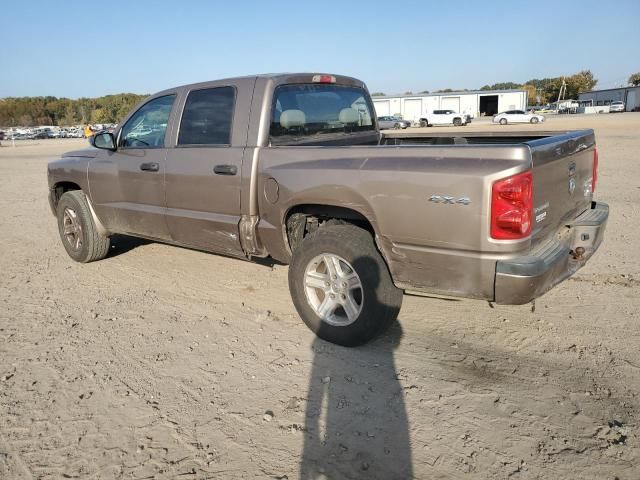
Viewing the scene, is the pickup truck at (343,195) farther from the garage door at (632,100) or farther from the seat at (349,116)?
the garage door at (632,100)

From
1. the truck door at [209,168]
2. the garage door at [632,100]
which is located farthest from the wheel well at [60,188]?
the garage door at [632,100]

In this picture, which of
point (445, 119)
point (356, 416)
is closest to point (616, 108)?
point (445, 119)

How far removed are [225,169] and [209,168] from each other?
21 cm

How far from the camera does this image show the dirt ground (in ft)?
8.32

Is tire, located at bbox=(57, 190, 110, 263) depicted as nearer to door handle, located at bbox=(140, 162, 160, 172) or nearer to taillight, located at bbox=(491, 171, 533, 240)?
door handle, located at bbox=(140, 162, 160, 172)

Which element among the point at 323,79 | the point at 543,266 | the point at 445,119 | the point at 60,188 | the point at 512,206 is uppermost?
the point at 445,119

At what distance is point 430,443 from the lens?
8.62 feet

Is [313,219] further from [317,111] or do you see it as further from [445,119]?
[445,119]

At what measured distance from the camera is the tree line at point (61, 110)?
90.4 meters

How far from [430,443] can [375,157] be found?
1736 millimetres

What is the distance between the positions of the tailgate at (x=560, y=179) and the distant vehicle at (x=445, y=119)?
1724 inches

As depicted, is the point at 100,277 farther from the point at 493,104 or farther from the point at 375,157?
the point at 493,104

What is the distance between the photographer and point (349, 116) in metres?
4.85

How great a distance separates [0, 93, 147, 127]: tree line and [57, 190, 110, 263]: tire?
89.6m
